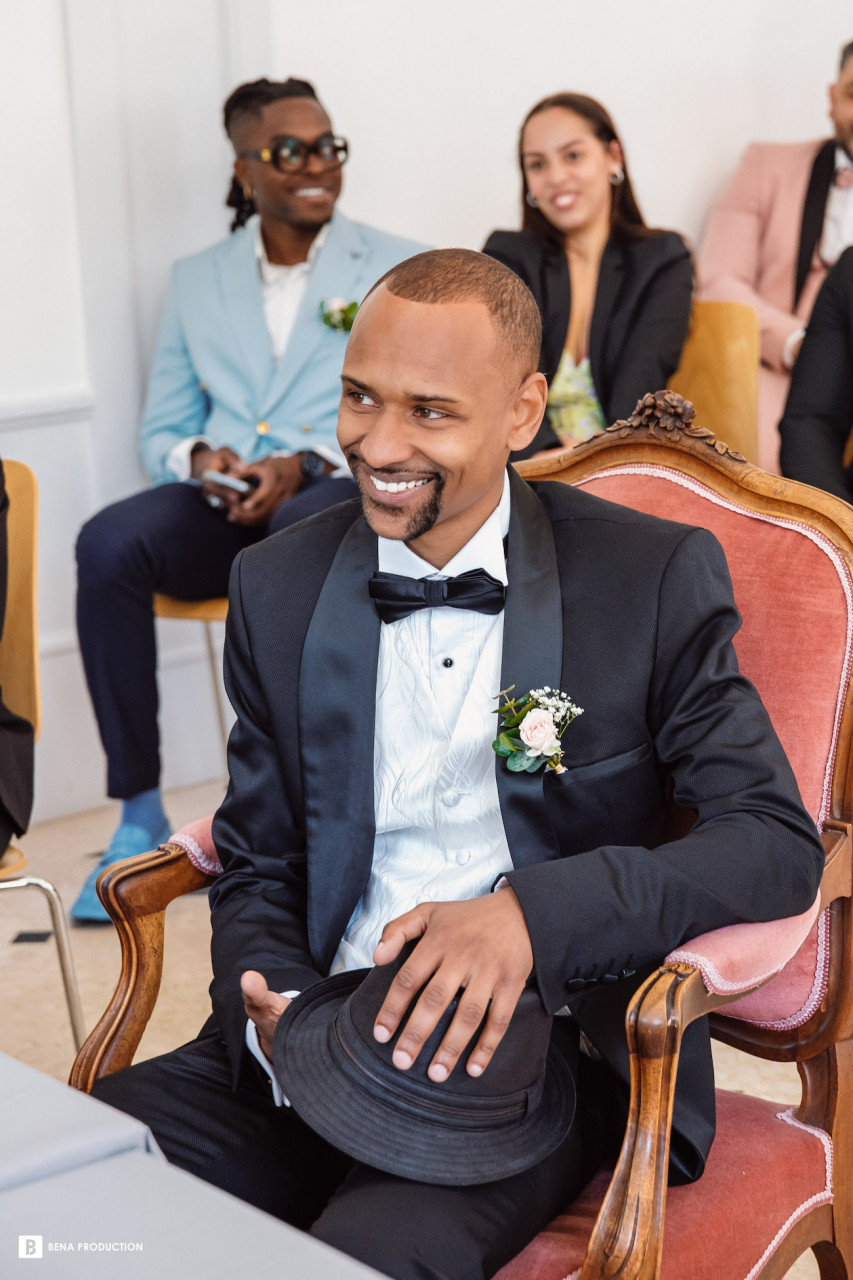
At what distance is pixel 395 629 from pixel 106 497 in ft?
7.88

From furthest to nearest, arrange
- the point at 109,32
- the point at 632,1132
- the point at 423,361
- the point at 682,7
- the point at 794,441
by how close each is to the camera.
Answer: the point at 682,7 → the point at 109,32 → the point at 794,441 → the point at 423,361 → the point at 632,1132

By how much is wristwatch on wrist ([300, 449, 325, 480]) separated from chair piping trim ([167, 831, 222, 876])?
1886 mm

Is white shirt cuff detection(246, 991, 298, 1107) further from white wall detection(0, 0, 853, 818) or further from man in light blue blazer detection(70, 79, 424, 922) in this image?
white wall detection(0, 0, 853, 818)

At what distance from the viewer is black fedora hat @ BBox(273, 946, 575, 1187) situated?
1163 mm

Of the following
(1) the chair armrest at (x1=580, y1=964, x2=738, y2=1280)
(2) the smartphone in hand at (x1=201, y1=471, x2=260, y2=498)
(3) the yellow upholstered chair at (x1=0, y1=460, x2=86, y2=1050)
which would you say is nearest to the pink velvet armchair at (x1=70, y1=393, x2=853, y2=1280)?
(1) the chair armrest at (x1=580, y1=964, x2=738, y2=1280)

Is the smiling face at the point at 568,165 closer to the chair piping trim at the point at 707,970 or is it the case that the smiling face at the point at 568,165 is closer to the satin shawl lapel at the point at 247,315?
the satin shawl lapel at the point at 247,315

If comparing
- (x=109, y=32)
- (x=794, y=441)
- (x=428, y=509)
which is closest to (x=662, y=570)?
(x=428, y=509)

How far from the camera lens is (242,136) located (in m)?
3.50

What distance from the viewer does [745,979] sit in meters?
1.28

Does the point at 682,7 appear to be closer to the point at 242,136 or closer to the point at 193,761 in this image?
the point at 242,136

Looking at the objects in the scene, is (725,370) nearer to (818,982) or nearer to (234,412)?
(234,412)

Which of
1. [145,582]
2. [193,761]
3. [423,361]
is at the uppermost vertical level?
[423,361]

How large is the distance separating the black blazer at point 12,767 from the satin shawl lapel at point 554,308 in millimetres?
1774

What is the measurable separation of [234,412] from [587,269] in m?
1.01
